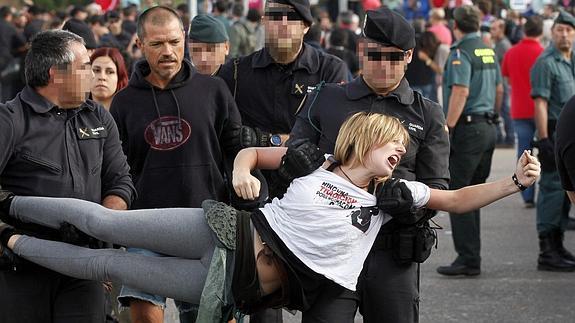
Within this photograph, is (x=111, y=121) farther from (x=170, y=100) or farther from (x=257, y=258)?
(x=257, y=258)

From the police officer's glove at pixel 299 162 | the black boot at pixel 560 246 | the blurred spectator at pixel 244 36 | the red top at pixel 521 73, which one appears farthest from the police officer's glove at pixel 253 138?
the blurred spectator at pixel 244 36

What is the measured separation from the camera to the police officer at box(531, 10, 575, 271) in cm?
909

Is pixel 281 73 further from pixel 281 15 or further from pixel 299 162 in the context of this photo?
pixel 299 162

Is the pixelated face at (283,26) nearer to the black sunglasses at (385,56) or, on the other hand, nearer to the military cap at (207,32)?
the military cap at (207,32)

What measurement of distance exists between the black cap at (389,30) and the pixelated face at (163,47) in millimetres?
1112

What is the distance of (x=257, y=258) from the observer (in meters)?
4.43

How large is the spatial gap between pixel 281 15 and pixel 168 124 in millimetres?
981

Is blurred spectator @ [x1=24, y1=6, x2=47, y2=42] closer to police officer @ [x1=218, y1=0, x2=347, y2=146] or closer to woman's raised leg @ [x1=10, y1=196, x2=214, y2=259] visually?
police officer @ [x1=218, y1=0, x2=347, y2=146]

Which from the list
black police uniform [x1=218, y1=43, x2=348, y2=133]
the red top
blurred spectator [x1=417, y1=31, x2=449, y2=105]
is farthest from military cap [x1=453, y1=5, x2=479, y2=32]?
blurred spectator [x1=417, y1=31, x2=449, y2=105]

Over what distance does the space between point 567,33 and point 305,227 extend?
18.3ft

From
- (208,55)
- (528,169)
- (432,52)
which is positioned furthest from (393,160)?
(432,52)

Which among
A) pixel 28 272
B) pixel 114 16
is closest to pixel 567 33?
pixel 28 272

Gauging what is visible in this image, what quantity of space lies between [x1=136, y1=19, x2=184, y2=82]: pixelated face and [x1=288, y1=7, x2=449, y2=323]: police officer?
89 centimetres

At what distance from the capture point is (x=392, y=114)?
4.88 metres
